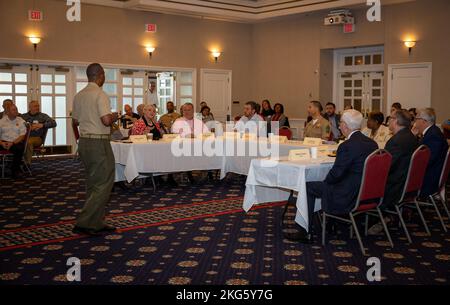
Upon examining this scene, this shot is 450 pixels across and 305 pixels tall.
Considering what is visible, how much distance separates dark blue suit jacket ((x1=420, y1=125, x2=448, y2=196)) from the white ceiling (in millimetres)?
8318

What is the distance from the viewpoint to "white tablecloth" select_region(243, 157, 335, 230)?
541 cm

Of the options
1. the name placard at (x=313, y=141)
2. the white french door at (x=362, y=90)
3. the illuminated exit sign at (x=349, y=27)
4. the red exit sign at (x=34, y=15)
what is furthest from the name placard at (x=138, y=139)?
the white french door at (x=362, y=90)

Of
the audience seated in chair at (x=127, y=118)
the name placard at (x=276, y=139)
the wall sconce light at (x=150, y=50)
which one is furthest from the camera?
the wall sconce light at (x=150, y=50)

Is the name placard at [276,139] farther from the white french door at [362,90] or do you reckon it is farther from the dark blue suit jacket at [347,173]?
the white french door at [362,90]

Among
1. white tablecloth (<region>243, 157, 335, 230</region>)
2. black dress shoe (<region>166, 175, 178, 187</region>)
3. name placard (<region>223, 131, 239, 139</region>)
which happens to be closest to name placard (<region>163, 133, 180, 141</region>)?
black dress shoe (<region>166, 175, 178, 187</region>)

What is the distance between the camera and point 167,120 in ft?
43.7

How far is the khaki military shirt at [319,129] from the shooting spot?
28.2ft

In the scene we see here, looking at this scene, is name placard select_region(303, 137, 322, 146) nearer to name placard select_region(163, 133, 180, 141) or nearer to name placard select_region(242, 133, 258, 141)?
name placard select_region(242, 133, 258, 141)

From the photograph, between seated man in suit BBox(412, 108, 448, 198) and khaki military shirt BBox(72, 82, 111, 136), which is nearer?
khaki military shirt BBox(72, 82, 111, 136)

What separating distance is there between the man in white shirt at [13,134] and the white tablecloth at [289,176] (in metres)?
5.85

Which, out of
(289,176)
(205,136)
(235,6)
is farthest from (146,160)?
(235,6)

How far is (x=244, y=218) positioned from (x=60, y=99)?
9.35m

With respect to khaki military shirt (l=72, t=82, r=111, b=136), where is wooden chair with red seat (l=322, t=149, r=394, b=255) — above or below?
below

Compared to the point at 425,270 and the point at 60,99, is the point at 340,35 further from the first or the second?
the point at 425,270
